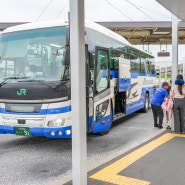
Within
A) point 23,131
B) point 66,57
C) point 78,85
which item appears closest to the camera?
point 78,85

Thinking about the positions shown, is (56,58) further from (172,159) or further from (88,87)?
(172,159)

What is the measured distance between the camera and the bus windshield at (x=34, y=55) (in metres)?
6.68

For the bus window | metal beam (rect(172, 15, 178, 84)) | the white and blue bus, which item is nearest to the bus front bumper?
the white and blue bus

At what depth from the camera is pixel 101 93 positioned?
26.6 ft

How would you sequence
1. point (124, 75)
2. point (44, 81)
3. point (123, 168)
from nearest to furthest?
point (123, 168), point (44, 81), point (124, 75)

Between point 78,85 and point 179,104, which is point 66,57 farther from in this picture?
point 179,104

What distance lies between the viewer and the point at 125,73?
10.5m

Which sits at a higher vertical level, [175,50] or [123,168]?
[175,50]

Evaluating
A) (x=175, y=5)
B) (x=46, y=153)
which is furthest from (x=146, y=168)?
(x=175, y=5)

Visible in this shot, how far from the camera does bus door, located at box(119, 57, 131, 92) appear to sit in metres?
10.00

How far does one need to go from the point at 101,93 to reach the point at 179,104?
2.45 meters

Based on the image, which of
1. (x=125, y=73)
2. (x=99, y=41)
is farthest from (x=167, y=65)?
(x=99, y=41)

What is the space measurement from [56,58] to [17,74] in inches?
40.7

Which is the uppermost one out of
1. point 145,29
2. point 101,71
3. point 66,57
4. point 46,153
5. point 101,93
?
point 145,29
